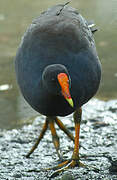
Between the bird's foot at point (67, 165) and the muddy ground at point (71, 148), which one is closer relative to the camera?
the muddy ground at point (71, 148)

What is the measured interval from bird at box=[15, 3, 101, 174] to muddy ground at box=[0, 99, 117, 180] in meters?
0.24

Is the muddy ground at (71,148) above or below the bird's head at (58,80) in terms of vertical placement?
below

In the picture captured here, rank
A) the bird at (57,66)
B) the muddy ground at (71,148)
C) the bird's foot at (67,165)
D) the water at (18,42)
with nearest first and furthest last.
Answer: the bird at (57,66), the muddy ground at (71,148), the bird's foot at (67,165), the water at (18,42)

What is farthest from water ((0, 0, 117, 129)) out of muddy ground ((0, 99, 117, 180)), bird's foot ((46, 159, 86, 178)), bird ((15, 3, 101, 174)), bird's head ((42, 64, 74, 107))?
bird's head ((42, 64, 74, 107))

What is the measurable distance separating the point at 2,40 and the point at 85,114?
10.8ft

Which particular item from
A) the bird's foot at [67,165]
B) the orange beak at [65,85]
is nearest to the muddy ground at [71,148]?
the bird's foot at [67,165]

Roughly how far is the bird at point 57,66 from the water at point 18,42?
166 cm

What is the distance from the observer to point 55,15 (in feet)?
14.2

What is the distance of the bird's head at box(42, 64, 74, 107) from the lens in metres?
3.48

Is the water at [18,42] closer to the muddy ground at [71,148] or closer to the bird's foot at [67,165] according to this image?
the muddy ground at [71,148]

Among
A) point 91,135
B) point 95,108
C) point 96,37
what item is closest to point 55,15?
point 91,135

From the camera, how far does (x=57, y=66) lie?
3.54m

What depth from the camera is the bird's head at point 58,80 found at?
3.48 m

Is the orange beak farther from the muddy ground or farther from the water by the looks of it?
the water
